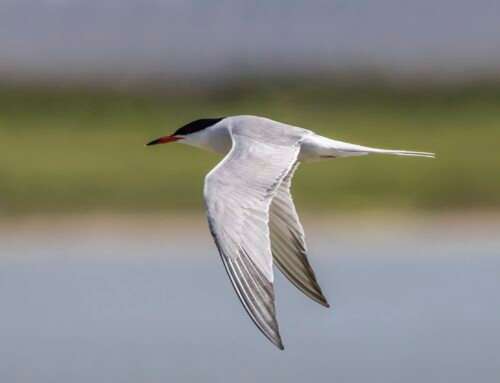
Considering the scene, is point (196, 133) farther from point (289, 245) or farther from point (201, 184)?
point (201, 184)

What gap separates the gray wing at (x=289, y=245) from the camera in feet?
18.3

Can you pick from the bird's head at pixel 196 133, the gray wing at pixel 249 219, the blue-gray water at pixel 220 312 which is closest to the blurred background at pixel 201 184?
the blue-gray water at pixel 220 312

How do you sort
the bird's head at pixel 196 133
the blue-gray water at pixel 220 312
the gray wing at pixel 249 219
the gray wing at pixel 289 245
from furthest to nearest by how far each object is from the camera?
the blue-gray water at pixel 220 312 → the bird's head at pixel 196 133 → the gray wing at pixel 289 245 → the gray wing at pixel 249 219

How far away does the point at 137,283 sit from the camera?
9570 millimetres

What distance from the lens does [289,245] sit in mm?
5613

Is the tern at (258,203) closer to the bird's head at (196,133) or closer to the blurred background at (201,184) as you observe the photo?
the bird's head at (196,133)

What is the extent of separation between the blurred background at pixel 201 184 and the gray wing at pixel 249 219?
2.25 m

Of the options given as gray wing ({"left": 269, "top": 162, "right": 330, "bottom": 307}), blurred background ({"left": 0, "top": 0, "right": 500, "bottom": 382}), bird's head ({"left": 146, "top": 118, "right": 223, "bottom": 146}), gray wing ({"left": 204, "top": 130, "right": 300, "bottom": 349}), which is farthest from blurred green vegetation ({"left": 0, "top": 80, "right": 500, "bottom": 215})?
gray wing ({"left": 204, "top": 130, "right": 300, "bottom": 349})

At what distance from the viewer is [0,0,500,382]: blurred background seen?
8.08 m

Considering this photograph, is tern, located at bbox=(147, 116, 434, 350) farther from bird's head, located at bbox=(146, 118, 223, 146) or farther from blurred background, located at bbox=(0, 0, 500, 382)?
blurred background, located at bbox=(0, 0, 500, 382)

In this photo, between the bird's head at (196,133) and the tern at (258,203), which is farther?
the bird's head at (196,133)

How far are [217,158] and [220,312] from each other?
242 cm

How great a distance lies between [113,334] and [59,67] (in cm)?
842

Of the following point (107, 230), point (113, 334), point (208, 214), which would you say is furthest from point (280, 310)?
point (208, 214)
